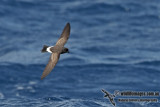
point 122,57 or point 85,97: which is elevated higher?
point 122,57

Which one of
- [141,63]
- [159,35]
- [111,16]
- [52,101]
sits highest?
[111,16]

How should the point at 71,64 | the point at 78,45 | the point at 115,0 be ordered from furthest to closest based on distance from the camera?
the point at 115,0
the point at 78,45
the point at 71,64

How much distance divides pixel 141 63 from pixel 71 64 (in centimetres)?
346

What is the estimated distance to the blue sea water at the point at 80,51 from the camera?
19.6 m

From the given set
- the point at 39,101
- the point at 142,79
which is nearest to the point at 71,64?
the point at 142,79

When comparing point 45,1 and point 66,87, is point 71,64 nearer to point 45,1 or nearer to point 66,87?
point 66,87

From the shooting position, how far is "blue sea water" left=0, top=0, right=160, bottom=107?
19608 millimetres

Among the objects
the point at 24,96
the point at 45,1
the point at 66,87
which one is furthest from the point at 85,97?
the point at 45,1

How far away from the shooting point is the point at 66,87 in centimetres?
2009

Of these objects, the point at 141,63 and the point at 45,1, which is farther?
the point at 45,1

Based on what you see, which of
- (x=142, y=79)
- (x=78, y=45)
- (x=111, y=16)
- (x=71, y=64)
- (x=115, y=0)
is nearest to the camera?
(x=142, y=79)

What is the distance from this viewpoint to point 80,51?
2362cm

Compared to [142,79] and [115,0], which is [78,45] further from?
[115,0]

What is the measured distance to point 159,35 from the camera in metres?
25.2
